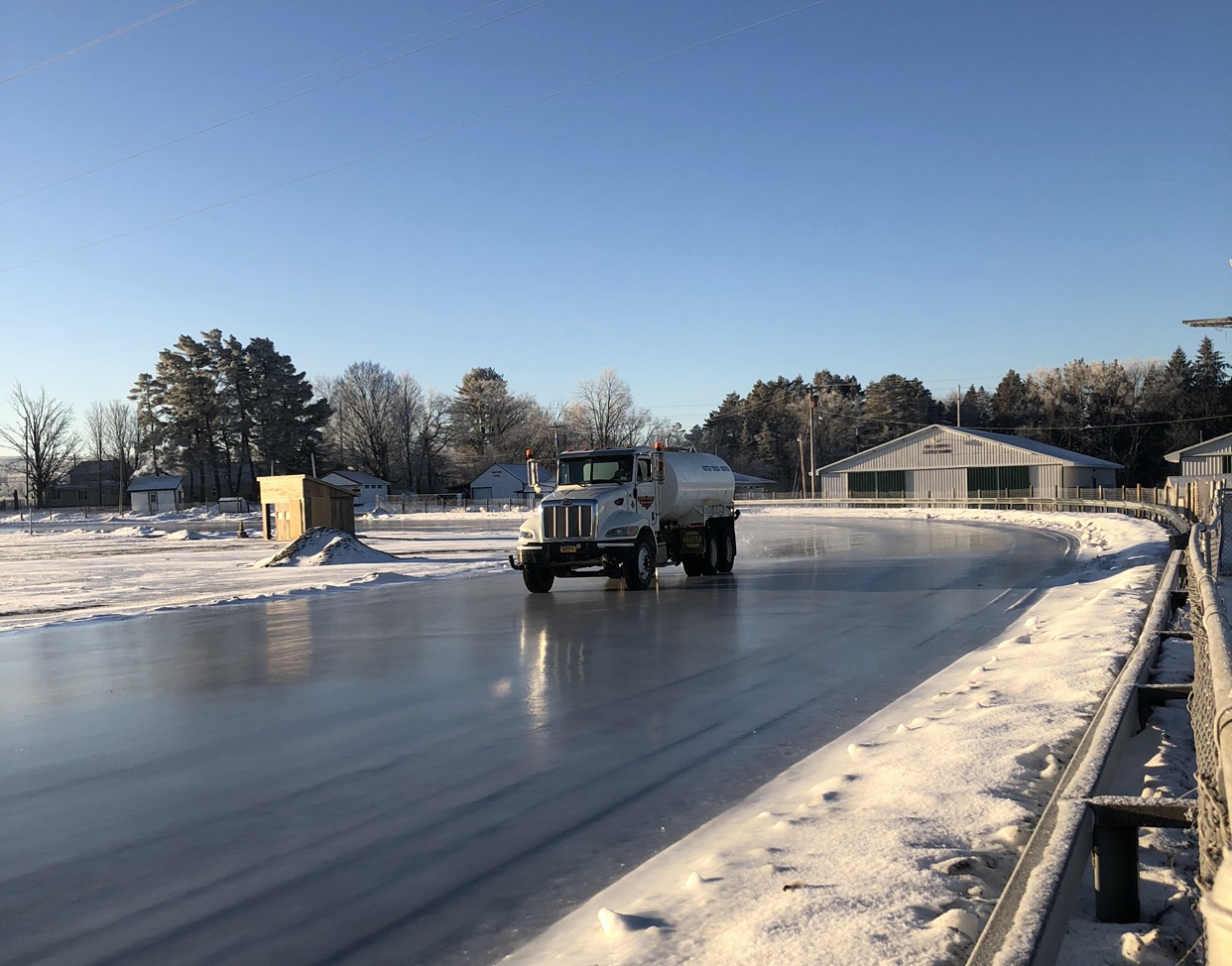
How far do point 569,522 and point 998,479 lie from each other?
63043mm

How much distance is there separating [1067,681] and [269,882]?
6.65 metres

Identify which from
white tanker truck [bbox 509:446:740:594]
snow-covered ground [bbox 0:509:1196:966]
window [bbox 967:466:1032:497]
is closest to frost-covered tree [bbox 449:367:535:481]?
window [bbox 967:466:1032:497]

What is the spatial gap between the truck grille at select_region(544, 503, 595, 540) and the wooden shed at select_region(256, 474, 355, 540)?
24.2 m

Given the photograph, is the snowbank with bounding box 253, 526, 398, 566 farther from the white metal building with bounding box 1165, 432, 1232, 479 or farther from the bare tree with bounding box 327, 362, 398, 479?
the bare tree with bounding box 327, 362, 398, 479

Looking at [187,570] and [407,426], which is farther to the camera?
[407,426]

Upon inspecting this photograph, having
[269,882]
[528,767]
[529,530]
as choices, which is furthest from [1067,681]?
[529,530]

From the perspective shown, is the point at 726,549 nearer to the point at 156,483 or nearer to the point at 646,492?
the point at 646,492

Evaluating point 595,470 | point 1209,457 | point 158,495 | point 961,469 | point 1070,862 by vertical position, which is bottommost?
point 1070,862

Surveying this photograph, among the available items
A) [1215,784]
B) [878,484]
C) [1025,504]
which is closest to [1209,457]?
[1025,504]

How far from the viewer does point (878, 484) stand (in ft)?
268

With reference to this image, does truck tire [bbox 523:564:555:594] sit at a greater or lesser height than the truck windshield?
lesser

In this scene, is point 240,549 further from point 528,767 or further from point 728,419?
point 728,419

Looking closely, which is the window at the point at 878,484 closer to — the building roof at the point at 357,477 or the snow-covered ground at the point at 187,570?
the snow-covered ground at the point at 187,570

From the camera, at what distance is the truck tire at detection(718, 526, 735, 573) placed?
24.2m
